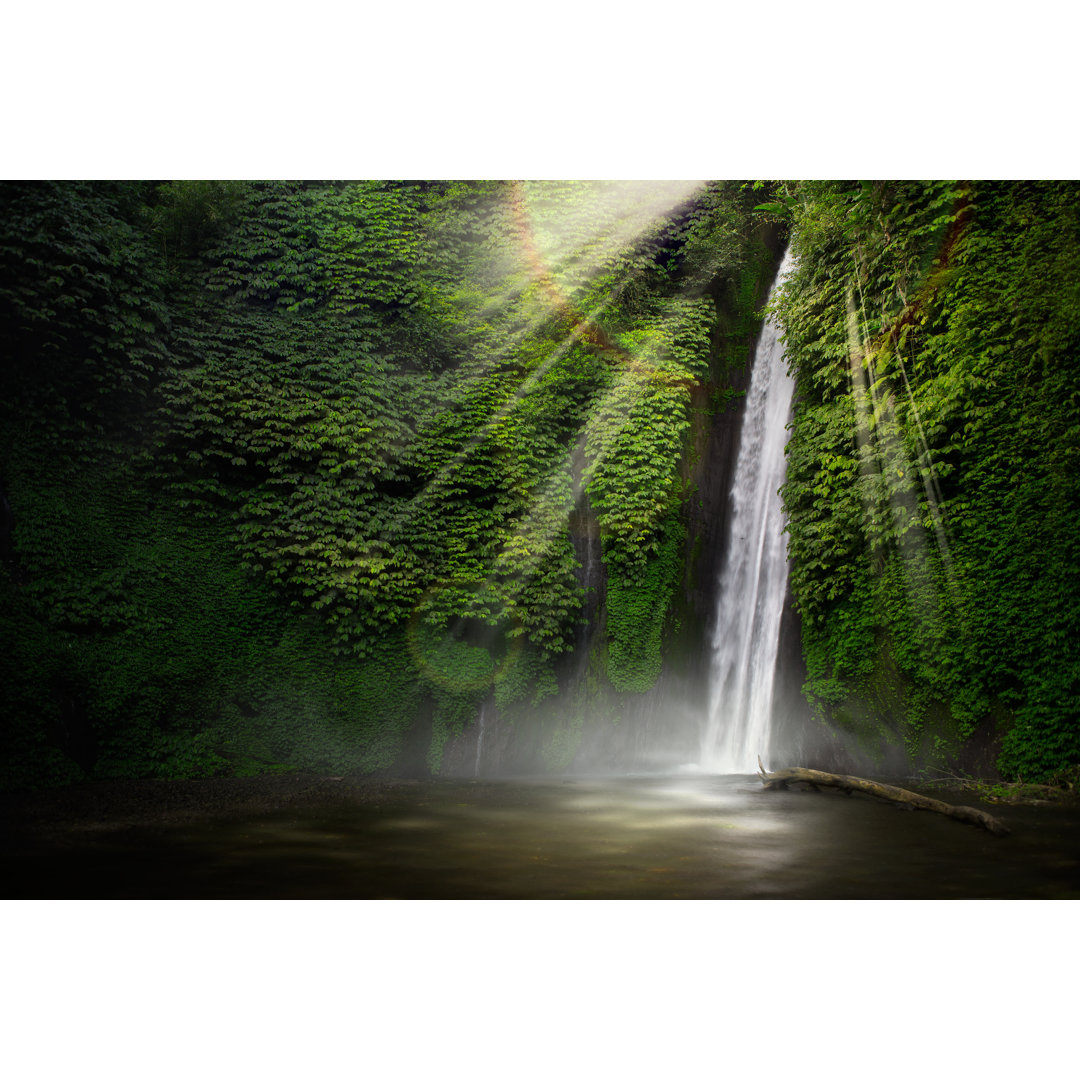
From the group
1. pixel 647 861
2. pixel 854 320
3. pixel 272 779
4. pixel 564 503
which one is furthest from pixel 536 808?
pixel 854 320

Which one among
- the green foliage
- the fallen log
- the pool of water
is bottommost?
the pool of water

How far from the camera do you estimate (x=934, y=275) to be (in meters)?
5.82

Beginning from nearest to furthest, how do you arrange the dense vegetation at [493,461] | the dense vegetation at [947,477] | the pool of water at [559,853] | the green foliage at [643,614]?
the pool of water at [559,853] < the dense vegetation at [947,477] < the dense vegetation at [493,461] < the green foliage at [643,614]

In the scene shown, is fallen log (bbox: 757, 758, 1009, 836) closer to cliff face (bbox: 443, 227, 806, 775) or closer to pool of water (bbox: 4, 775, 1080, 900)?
pool of water (bbox: 4, 775, 1080, 900)

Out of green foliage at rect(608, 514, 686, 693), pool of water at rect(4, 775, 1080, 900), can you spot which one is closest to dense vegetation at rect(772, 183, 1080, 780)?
pool of water at rect(4, 775, 1080, 900)

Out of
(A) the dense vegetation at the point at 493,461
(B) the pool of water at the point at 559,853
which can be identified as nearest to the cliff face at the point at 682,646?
(A) the dense vegetation at the point at 493,461

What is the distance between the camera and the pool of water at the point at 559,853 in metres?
3.76

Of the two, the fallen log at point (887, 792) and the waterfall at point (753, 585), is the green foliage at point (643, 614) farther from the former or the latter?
the fallen log at point (887, 792)

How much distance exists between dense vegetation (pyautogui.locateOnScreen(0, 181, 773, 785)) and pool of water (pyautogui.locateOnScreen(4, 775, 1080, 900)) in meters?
1.88

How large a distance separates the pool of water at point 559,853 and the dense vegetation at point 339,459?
1.88 metres

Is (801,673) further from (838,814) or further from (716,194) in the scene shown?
(716,194)

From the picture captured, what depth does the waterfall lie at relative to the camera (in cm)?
709

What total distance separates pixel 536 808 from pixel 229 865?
2.38m

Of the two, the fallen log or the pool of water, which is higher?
the fallen log
